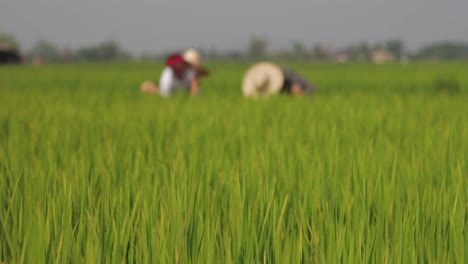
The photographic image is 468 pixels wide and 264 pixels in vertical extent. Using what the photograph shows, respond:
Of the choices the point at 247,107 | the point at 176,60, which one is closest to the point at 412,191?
the point at 247,107

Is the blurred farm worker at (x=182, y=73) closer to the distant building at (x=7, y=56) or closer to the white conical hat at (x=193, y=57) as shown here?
the white conical hat at (x=193, y=57)

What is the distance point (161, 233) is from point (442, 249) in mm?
631

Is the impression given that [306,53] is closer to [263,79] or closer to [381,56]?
[381,56]

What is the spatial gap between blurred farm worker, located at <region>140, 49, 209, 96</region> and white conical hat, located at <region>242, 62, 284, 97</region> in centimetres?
90

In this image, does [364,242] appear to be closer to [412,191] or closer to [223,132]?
[412,191]

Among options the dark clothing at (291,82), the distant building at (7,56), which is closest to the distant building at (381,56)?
the distant building at (7,56)

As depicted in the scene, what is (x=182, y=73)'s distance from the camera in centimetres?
636

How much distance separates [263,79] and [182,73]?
1.28 meters

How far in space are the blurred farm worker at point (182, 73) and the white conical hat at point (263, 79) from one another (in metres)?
0.90

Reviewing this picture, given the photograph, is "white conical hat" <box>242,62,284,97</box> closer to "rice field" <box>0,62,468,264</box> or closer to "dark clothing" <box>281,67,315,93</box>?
"dark clothing" <box>281,67,315,93</box>

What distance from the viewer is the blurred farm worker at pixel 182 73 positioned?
606cm

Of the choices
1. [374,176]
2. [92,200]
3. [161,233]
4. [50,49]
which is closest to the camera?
[161,233]

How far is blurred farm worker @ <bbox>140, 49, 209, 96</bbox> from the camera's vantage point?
19.9 feet

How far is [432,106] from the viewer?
4.28m
